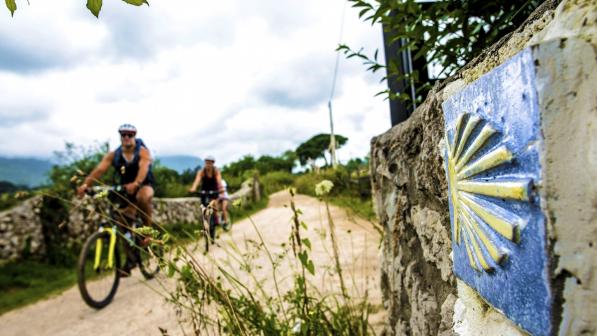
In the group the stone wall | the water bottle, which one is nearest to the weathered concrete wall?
the water bottle

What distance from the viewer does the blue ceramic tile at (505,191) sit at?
542mm

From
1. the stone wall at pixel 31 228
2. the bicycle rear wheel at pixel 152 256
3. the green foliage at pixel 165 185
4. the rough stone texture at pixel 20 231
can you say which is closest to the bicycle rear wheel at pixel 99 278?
the bicycle rear wheel at pixel 152 256

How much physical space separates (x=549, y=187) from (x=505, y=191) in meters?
0.09

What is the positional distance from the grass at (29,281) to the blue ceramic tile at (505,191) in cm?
503

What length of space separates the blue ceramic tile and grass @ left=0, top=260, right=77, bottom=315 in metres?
5.03

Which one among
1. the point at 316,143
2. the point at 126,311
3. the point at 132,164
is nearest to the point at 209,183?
the point at 132,164

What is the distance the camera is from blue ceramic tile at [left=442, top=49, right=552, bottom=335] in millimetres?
542

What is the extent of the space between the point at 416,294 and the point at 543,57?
1.12 m

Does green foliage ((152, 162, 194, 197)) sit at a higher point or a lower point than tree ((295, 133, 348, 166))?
lower

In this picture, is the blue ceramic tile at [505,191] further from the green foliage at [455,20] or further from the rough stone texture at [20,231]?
the rough stone texture at [20,231]

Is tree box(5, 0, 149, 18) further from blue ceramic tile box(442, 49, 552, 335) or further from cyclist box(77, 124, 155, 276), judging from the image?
cyclist box(77, 124, 155, 276)

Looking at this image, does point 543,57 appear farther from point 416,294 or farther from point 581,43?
point 416,294

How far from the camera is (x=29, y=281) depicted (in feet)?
16.2

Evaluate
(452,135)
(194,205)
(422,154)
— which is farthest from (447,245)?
(194,205)
